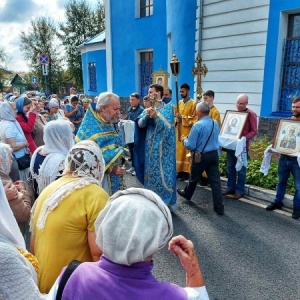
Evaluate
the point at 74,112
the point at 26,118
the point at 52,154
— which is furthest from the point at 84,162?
the point at 74,112

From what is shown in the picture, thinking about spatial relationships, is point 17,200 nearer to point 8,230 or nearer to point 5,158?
point 5,158

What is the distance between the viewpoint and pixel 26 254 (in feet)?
5.13

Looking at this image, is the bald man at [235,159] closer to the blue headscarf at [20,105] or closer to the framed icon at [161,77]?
the blue headscarf at [20,105]

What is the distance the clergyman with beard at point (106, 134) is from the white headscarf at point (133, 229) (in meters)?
2.22

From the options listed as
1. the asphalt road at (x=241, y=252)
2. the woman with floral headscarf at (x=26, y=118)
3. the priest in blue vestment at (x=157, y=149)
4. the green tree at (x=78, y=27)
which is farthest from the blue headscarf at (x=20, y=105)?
the green tree at (x=78, y=27)

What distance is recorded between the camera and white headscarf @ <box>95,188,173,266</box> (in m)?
1.12

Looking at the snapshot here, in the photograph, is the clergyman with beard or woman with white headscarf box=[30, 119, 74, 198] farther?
the clergyman with beard

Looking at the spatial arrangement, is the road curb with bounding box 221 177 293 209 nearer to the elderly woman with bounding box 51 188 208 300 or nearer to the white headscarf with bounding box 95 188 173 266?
the elderly woman with bounding box 51 188 208 300

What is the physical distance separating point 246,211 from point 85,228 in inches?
144

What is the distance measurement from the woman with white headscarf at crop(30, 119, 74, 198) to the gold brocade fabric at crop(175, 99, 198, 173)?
4.01 meters

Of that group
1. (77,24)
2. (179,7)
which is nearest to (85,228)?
(179,7)

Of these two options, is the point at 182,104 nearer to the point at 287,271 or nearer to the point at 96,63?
the point at 287,271

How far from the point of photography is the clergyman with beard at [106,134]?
3398 millimetres

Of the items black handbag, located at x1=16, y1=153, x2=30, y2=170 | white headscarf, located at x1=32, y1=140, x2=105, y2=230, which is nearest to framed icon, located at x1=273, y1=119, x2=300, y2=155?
white headscarf, located at x1=32, y1=140, x2=105, y2=230
